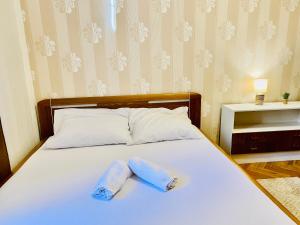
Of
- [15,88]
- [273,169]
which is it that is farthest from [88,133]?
[273,169]

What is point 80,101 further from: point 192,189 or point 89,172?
point 192,189

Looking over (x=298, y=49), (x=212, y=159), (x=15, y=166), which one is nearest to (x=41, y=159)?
(x=15, y=166)

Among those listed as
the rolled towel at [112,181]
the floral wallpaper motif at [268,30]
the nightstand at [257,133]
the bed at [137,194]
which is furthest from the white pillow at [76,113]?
the floral wallpaper motif at [268,30]

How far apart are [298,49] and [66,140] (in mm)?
2586

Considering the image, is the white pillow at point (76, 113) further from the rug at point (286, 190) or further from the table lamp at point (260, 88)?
the rug at point (286, 190)

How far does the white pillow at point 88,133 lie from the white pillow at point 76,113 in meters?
0.07

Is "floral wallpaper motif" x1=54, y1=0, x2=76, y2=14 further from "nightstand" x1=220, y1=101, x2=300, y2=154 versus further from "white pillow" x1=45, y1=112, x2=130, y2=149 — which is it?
"nightstand" x1=220, y1=101, x2=300, y2=154

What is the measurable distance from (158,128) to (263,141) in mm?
1220

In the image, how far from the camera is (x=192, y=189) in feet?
4.47

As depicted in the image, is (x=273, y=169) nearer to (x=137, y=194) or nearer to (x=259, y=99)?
(x=259, y=99)

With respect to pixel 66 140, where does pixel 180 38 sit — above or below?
above

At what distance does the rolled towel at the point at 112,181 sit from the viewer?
1303mm

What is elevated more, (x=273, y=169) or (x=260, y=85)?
(x=260, y=85)

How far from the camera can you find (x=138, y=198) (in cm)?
129
